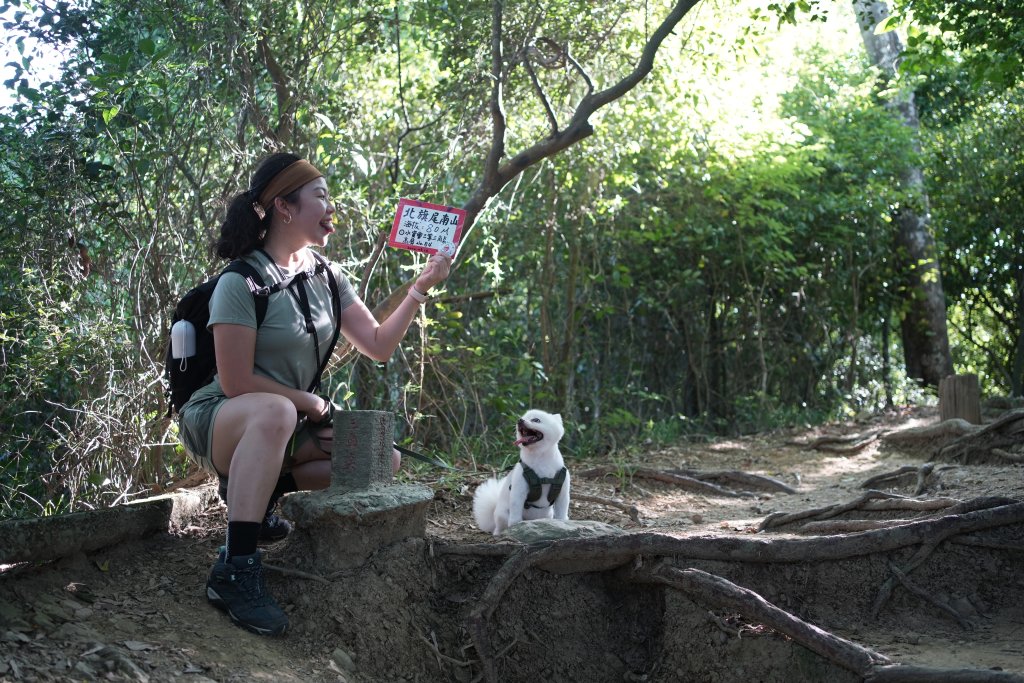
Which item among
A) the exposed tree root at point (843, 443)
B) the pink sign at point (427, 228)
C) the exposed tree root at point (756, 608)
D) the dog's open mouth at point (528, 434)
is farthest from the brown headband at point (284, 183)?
the exposed tree root at point (843, 443)

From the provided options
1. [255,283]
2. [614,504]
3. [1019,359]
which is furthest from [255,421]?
[1019,359]

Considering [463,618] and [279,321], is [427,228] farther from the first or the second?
[463,618]

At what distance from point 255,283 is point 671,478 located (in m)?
4.24

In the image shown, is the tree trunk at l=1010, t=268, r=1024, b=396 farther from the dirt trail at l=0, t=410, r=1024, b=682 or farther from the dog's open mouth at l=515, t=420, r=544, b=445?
the dog's open mouth at l=515, t=420, r=544, b=445

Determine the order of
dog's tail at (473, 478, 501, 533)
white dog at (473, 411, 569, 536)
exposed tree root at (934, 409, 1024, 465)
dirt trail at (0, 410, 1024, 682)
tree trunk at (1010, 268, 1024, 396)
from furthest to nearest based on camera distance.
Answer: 1. tree trunk at (1010, 268, 1024, 396)
2. exposed tree root at (934, 409, 1024, 465)
3. dog's tail at (473, 478, 501, 533)
4. white dog at (473, 411, 569, 536)
5. dirt trail at (0, 410, 1024, 682)

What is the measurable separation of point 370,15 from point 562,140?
182 cm

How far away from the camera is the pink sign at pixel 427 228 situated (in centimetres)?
383

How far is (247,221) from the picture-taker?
3531 mm

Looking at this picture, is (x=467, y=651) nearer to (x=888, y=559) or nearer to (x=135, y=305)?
(x=888, y=559)

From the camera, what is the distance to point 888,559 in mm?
3963

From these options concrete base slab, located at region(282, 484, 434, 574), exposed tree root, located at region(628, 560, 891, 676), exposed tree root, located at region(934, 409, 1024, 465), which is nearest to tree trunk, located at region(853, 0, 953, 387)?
exposed tree root, located at region(934, 409, 1024, 465)

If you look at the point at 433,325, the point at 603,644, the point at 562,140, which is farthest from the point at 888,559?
the point at 433,325

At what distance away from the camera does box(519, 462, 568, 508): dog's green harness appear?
429 centimetres

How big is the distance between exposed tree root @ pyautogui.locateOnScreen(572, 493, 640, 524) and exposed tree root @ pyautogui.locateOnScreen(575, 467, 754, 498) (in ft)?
3.19
